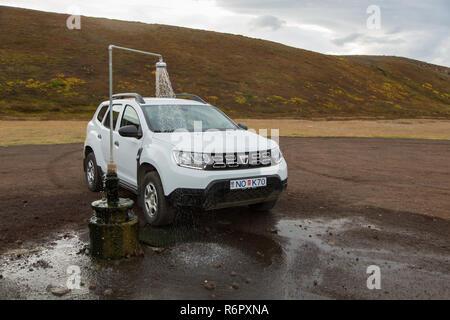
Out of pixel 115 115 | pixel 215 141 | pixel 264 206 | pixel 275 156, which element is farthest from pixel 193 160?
pixel 115 115

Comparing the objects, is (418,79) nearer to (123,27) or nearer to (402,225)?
(123,27)

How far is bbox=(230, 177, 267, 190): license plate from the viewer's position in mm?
5566

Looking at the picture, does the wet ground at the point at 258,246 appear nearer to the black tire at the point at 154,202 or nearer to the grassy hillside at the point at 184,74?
the black tire at the point at 154,202

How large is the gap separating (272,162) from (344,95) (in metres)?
63.7

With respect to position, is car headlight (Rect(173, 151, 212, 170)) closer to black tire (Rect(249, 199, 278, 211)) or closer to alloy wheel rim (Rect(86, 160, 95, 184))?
black tire (Rect(249, 199, 278, 211))

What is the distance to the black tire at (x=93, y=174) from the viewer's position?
7945 millimetres

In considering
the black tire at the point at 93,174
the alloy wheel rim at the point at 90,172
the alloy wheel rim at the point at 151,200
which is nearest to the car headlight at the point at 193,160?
the alloy wheel rim at the point at 151,200

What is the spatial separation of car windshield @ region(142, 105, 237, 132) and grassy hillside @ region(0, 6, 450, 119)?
36.9 meters

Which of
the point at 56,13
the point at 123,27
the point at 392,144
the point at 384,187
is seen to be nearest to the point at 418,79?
the point at 123,27

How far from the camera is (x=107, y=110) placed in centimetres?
770

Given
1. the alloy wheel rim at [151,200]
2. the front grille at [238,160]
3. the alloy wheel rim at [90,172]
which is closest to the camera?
the front grille at [238,160]

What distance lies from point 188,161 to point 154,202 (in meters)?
0.85

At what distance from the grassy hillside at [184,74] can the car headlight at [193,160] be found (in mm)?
38391

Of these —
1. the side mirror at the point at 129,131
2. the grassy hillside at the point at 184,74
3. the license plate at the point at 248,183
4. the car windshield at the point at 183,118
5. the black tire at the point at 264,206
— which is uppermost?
the grassy hillside at the point at 184,74
